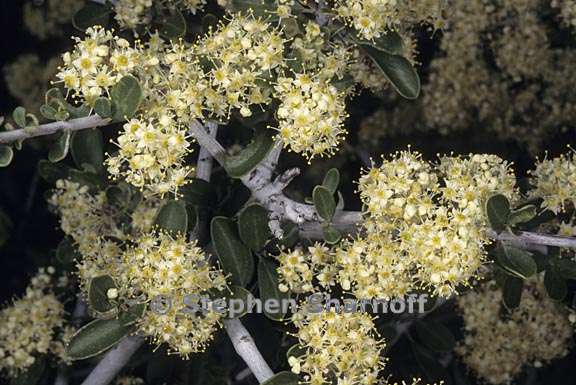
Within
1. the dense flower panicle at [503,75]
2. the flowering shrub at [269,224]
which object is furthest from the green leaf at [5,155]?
the dense flower panicle at [503,75]

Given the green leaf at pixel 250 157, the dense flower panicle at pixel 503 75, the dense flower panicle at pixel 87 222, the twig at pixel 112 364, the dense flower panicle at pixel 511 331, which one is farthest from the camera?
the dense flower panicle at pixel 503 75

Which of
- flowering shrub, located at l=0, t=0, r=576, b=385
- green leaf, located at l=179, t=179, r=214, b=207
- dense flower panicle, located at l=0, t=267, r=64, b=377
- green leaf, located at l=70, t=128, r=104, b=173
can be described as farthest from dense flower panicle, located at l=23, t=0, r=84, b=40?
green leaf, located at l=179, t=179, r=214, b=207

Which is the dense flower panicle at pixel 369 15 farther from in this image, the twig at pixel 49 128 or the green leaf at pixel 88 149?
the green leaf at pixel 88 149

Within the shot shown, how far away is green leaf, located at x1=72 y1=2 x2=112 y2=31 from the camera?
110 inches

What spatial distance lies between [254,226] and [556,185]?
0.83 meters

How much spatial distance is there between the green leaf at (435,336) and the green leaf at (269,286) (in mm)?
655

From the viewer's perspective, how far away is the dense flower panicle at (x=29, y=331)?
281 centimetres

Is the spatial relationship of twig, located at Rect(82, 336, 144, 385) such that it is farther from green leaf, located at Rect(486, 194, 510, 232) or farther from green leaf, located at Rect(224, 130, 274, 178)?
green leaf, located at Rect(486, 194, 510, 232)

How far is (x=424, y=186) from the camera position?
7.33 feet

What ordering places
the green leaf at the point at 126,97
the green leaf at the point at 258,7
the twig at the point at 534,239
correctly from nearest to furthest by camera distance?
the green leaf at the point at 126,97, the twig at the point at 534,239, the green leaf at the point at 258,7

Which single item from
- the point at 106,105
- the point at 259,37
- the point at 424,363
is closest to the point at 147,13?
the point at 259,37

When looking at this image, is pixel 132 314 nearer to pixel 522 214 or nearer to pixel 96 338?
pixel 96 338

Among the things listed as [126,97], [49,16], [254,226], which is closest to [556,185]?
[254,226]

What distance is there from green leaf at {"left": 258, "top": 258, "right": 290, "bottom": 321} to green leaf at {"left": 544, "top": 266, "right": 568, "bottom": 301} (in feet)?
2.36
